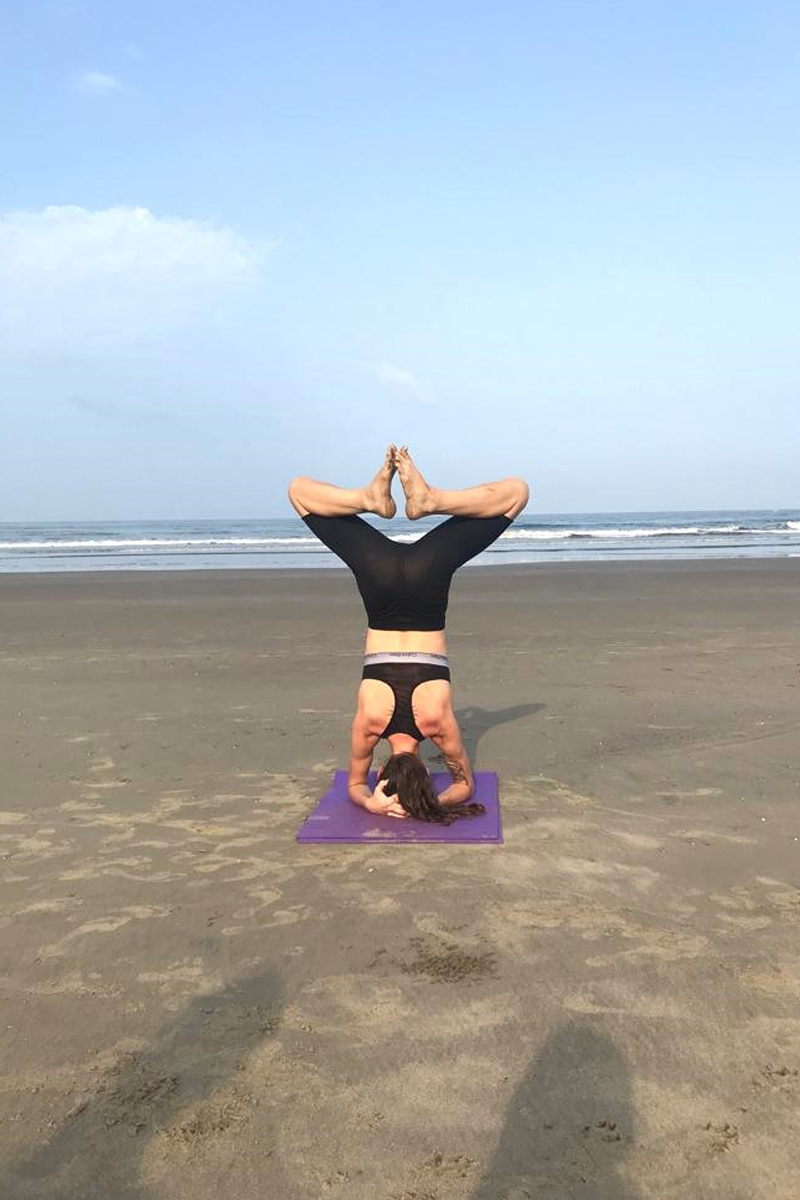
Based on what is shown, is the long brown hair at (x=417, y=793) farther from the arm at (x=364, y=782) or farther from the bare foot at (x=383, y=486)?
the bare foot at (x=383, y=486)

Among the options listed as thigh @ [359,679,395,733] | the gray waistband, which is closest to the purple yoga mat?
thigh @ [359,679,395,733]

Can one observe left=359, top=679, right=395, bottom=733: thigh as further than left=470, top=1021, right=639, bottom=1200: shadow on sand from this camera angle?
Yes

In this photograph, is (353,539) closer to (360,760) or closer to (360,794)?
(360,760)

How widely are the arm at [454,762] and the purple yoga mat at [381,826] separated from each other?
0.15 meters

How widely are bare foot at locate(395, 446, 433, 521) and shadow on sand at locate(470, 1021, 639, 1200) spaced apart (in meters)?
3.26

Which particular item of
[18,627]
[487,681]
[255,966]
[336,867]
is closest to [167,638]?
[18,627]

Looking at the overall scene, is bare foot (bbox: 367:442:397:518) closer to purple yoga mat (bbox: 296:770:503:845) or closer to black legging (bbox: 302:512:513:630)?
black legging (bbox: 302:512:513:630)

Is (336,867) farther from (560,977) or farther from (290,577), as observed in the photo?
(290,577)

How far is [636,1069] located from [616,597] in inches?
616

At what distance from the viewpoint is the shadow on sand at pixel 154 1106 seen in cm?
243

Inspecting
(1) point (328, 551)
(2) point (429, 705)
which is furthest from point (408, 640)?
(1) point (328, 551)

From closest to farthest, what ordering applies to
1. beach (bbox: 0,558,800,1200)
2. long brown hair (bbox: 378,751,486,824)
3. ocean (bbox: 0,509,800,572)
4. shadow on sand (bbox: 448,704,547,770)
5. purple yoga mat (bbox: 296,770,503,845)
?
beach (bbox: 0,558,800,1200) → purple yoga mat (bbox: 296,770,503,845) → long brown hair (bbox: 378,751,486,824) → shadow on sand (bbox: 448,704,547,770) → ocean (bbox: 0,509,800,572)

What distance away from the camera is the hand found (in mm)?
5348

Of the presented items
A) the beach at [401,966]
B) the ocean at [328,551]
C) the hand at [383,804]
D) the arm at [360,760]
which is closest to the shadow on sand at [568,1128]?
the beach at [401,966]
